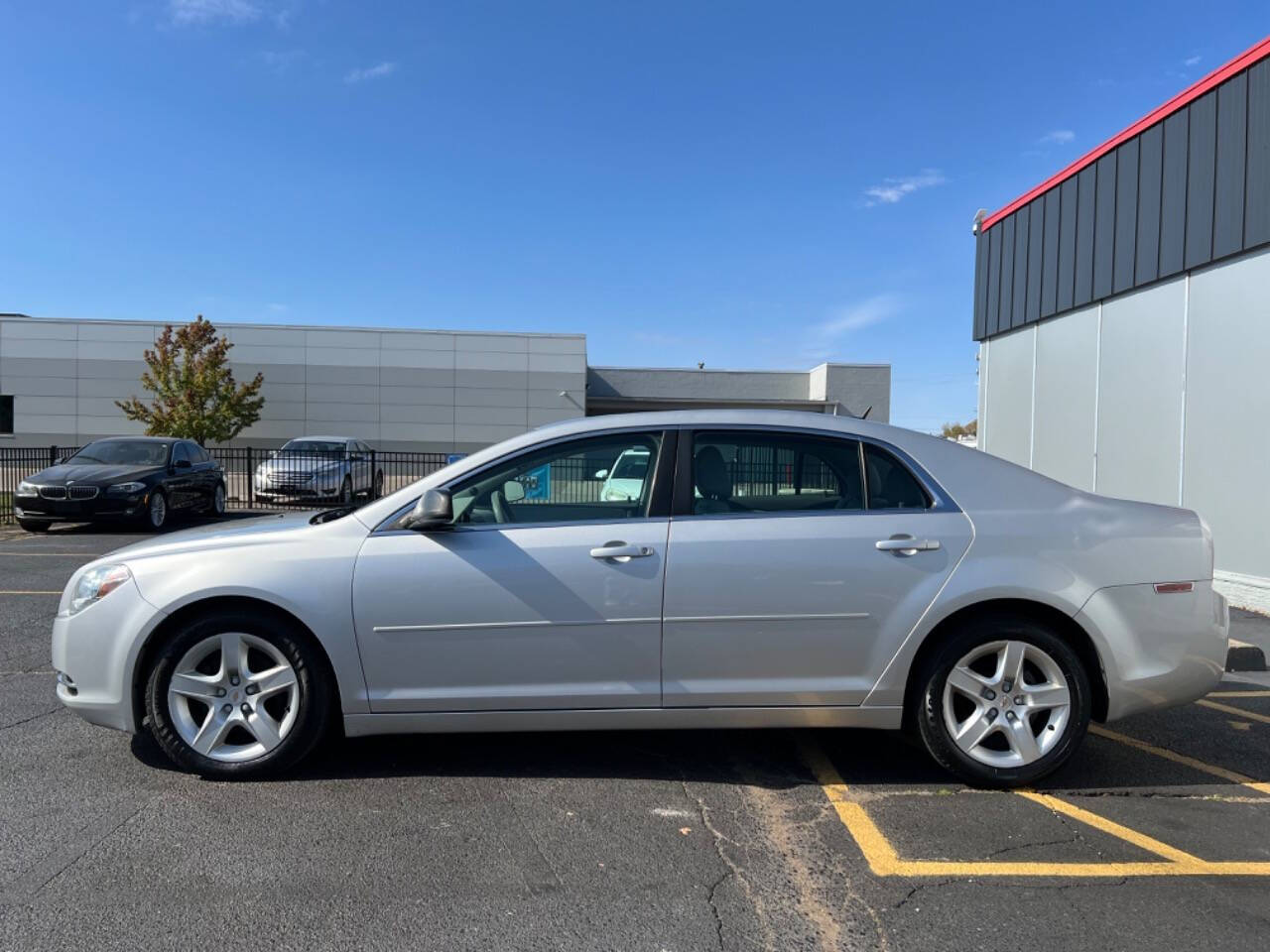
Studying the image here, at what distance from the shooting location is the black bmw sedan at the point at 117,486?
12.7m

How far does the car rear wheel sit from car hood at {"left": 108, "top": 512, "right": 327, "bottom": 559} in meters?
10.3

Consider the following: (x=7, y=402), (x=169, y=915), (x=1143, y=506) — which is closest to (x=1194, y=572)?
(x=1143, y=506)

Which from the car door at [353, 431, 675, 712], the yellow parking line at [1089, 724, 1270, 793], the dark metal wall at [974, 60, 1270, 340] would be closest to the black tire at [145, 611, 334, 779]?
the car door at [353, 431, 675, 712]

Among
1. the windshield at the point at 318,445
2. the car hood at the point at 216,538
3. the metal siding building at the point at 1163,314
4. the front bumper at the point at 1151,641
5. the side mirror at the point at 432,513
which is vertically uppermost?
the metal siding building at the point at 1163,314

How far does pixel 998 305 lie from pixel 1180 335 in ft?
15.0

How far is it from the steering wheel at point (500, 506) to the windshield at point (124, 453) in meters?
12.3

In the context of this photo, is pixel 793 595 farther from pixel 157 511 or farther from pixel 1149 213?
pixel 157 511

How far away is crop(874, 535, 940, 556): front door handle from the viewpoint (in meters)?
3.71

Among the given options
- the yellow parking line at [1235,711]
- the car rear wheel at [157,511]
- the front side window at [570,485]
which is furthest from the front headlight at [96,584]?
the car rear wheel at [157,511]

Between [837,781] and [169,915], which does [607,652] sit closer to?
[837,781]

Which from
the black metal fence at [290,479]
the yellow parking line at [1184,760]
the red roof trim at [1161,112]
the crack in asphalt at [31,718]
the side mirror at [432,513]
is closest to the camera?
the side mirror at [432,513]

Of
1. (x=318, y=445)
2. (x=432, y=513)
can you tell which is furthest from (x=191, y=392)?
(x=432, y=513)

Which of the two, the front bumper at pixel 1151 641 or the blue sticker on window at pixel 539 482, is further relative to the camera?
the blue sticker on window at pixel 539 482

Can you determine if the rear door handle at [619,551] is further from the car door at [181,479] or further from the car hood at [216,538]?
the car door at [181,479]
